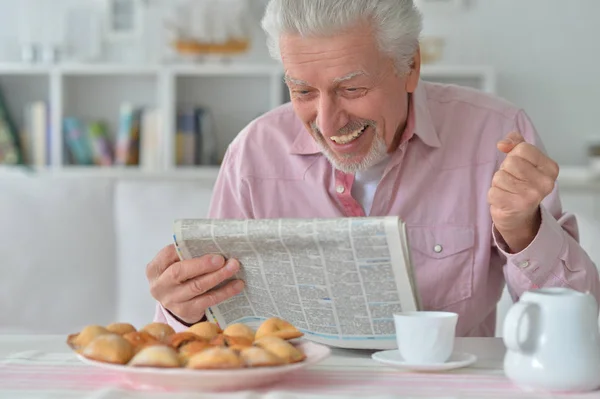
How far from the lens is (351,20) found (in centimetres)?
148

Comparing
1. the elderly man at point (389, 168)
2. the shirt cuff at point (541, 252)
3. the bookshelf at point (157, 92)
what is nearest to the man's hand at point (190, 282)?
the elderly man at point (389, 168)

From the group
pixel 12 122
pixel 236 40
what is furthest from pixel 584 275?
pixel 12 122

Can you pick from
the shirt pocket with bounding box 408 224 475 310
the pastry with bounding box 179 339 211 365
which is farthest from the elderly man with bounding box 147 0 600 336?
the pastry with bounding box 179 339 211 365

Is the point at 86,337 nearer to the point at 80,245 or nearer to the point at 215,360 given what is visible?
the point at 215,360

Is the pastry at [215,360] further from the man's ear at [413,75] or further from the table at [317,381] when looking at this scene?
the man's ear at [413,75]

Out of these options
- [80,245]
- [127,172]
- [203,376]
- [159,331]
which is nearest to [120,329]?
[159,331]

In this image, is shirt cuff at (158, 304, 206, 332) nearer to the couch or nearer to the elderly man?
the elderly man

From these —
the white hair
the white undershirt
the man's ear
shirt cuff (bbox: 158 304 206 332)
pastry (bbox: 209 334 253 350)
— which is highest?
the white hair

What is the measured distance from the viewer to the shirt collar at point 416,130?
65.2 inches

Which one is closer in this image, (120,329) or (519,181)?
(120,329)

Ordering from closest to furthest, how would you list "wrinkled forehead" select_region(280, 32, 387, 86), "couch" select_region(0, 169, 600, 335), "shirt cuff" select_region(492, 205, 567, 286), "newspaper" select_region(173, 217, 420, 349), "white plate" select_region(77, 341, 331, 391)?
"white plate" select_region(77, 341, 331, 391)
"newspaper" select_region(173, 217, 420, 349)
"shirt cuff" select_region(492, 205, 567, 286)
"wrinkled forehead" select_region(280, 32, 387, 86)
"couch" select_region(0, 169, 600, 335)

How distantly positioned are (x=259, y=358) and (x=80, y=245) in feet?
5.04

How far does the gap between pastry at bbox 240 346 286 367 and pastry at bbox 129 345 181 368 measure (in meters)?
0.07

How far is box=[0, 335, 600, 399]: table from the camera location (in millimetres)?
925
